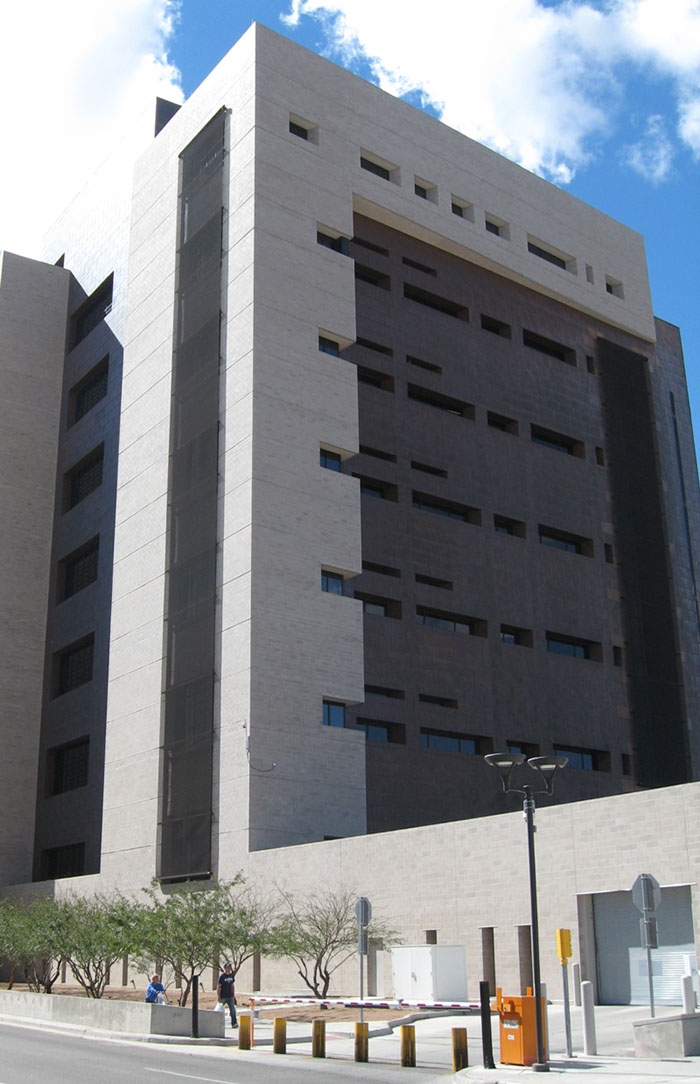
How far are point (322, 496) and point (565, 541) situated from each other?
17414 millimetres

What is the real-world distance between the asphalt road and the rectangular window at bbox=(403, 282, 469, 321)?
140 ft

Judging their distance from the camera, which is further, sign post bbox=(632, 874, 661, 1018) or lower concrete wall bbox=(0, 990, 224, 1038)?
lower concrete wall bbox=(0, 990, 224, 1038)

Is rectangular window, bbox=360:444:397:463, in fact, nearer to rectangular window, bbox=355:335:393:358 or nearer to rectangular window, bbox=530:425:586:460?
rectangular window, bbox=355:335:393:358

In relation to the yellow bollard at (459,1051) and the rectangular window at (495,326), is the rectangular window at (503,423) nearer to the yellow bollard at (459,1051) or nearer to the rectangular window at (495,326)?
the rectangular window at (495,326)

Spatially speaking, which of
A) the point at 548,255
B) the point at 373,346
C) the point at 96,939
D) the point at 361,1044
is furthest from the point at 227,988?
the point at 548,255

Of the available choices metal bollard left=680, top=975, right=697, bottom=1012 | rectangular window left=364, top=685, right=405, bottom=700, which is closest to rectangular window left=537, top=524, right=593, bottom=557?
rectangular window left=364, top=685, right=405, bottom=700

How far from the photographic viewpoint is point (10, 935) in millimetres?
42406

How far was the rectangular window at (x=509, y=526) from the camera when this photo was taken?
193ft

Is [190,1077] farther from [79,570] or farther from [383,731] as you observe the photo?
[79,570]

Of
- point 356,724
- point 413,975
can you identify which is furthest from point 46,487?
point 413,975

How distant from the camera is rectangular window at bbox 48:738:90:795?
6041 centimetres

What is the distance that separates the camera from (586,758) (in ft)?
189

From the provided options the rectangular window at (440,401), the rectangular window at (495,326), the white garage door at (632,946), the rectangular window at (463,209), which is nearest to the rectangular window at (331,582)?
the rectangular window at (440,401)

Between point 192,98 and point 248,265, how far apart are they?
14.4 m
